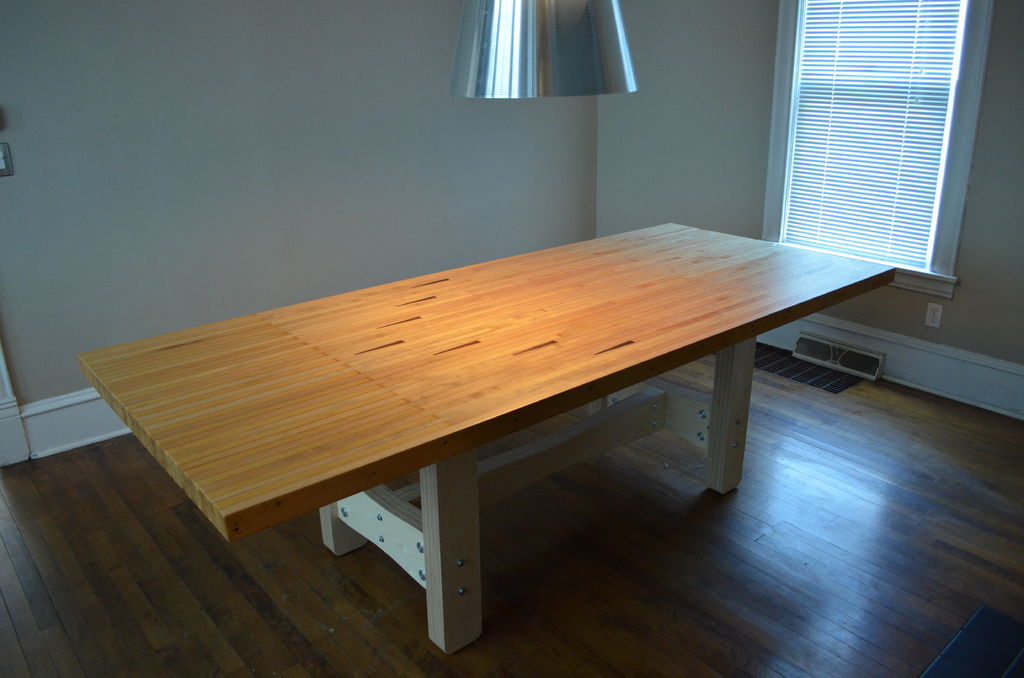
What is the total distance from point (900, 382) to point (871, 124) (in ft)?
3.89

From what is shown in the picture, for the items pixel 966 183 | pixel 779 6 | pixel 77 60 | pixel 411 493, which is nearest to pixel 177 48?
pixel 77 60

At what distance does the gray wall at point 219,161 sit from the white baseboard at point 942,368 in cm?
199

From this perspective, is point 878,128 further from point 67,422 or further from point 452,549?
point 67,422

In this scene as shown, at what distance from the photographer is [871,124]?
364 centimetres

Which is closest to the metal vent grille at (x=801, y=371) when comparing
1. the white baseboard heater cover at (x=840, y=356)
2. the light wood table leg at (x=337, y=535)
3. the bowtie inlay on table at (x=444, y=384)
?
the white baseboard heater cover at (x=840, y=356)

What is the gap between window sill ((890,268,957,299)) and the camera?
3.50m

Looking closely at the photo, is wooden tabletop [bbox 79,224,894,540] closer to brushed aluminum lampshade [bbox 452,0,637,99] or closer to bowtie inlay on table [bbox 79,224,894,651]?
bowtie inlay on table [bbox 79,224,894,651]

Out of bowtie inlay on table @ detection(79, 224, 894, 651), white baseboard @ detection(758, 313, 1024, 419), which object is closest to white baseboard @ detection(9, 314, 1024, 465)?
white baseboard @ detection(758, 313, 1024, 419)

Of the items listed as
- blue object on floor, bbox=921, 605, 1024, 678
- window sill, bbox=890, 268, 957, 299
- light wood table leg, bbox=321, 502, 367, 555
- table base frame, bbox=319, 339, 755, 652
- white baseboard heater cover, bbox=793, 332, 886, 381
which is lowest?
blue object on floor, bbox=921, 605, 1024, 678

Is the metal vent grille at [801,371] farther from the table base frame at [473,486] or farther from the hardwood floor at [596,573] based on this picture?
the table base frame at [473,486]

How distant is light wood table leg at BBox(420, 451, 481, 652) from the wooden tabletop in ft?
0.78

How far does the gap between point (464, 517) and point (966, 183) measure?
263 cm

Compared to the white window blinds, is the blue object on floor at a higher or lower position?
lower

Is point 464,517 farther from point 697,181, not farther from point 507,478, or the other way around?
point 697,181
